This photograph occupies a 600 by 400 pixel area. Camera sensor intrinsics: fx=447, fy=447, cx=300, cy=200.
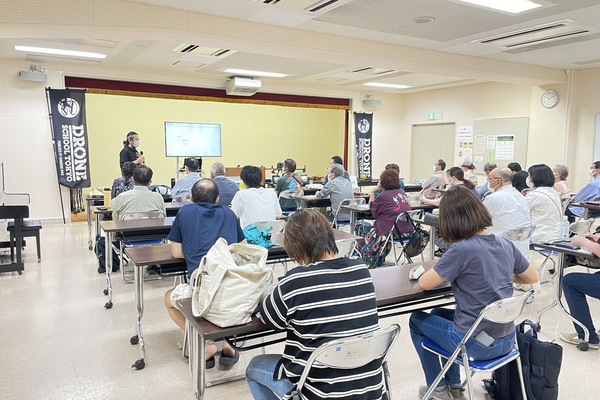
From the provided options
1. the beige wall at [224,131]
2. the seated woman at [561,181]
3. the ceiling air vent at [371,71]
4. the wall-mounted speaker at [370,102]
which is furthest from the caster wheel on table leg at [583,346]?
the beige wall at [224,131]

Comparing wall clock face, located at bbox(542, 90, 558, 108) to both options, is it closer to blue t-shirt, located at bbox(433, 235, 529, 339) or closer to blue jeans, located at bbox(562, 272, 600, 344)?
blue jeans, located at bbox(562, 272, 600, 344)

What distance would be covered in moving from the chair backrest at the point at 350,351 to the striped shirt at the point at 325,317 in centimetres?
5

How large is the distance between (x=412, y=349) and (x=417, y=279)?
3.28 ft

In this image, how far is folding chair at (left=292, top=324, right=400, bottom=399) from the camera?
1518 millimetres

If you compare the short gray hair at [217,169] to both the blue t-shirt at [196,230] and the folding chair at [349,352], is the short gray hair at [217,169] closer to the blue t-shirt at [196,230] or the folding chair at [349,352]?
the blue t-shirt at [196,230]

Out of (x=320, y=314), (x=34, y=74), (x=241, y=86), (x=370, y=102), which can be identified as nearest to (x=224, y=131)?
(x=241, y=86)

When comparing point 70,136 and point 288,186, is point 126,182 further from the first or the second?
point 70,136

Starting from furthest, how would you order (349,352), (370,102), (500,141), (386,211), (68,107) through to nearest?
1. (370,102)
2. (500,141)
3. (68,107)
4. (386,211)
5. (349,352)

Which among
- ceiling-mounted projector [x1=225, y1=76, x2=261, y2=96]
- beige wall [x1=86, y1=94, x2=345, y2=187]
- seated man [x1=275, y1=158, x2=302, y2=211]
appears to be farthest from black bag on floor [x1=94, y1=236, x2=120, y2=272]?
beige wall [x1=86, y1=94, x2=345, y2=187]

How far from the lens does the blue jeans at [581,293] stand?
118 inches

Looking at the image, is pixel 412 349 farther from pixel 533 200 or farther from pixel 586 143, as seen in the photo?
pixel 586 143

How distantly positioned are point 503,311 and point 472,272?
21 cm

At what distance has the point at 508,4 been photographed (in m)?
4.45

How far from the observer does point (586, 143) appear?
814 cm
